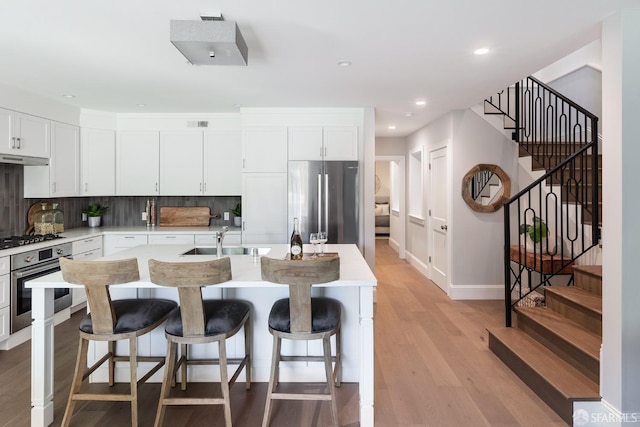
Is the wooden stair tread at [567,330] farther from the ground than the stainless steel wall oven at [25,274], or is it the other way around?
the stainless steel wall oven at [25,274]

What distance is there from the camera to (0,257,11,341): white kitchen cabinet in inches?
125

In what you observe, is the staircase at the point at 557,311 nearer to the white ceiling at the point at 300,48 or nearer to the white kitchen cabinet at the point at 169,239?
the white ceiling at the point at 300,48

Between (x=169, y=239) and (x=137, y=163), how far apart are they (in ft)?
3.92

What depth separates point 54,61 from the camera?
3016 mm

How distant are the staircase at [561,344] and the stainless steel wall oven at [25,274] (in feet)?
13.6

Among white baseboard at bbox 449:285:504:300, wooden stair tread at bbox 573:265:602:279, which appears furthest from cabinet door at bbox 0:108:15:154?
wooden stair tread at bbox 573:265:602:279

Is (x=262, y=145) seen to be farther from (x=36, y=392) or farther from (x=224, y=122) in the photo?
(x=36, y=392)

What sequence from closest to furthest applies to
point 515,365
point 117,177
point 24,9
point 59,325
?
point 24,9 < point 515,365 < point 59,325 < point 117,177

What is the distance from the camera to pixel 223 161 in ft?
16.3

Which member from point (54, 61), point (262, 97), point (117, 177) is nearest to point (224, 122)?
point (262, 97)

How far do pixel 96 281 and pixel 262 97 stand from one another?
272 cm

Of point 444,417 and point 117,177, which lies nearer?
point 444,417

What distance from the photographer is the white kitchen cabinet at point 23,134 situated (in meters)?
3.58

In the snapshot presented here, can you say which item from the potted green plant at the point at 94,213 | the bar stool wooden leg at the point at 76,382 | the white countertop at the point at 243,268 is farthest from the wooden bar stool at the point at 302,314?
the potted green plant at the point at 94,213
